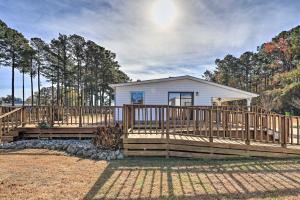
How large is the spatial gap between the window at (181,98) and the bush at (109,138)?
246 inches

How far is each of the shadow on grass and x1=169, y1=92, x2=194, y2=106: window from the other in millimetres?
7441

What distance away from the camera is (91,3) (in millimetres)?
11773

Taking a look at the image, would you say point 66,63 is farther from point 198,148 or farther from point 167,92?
point 198,148

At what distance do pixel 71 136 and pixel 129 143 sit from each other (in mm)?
4384

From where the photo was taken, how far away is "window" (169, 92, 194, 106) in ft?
49.6

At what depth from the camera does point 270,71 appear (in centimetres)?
4409

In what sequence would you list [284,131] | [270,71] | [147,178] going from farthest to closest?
[270,71] < [284,131] < [147,178]

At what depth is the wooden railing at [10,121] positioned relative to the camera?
36.3ft

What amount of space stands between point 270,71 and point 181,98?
34.3 metres

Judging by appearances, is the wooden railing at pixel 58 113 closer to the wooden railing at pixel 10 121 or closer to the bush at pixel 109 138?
the wooden railing at pixel 10 121

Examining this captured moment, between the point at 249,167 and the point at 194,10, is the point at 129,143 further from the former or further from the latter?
the point at 194,10

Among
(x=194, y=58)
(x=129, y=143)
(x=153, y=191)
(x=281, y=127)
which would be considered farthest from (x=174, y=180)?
(x=194, y=58)

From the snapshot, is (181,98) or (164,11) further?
(181,98)

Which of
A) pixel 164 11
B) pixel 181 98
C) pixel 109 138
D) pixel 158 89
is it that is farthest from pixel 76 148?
pixel 181 98
